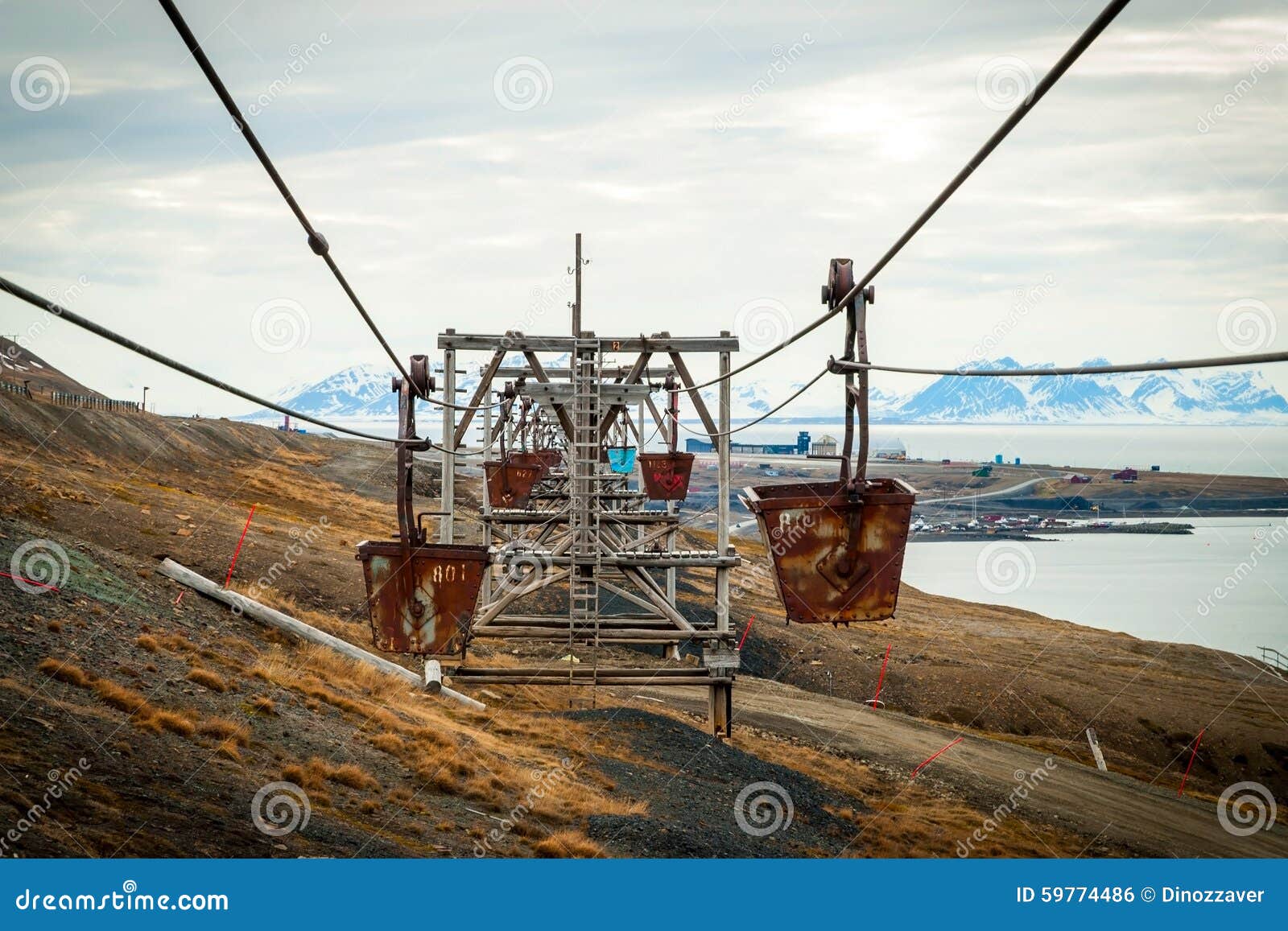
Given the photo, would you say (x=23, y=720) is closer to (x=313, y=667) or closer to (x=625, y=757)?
(x=313, y=667)

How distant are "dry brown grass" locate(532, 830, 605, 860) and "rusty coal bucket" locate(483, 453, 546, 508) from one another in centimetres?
1081

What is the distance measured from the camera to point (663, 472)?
23719mm

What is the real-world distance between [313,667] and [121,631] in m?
3.50

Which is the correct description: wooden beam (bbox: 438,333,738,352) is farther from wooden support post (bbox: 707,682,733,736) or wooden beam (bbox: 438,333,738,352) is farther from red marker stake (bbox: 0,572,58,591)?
red marker stake (bbox: 0,572,58,591)

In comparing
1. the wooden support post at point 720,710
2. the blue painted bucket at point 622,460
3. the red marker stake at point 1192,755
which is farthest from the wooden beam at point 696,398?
the red marker stake at point 1192,755

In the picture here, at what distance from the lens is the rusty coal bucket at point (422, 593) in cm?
1045

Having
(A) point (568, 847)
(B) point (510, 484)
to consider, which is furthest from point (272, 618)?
(A) point (568, 847)

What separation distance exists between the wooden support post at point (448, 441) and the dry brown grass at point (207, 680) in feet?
12.1

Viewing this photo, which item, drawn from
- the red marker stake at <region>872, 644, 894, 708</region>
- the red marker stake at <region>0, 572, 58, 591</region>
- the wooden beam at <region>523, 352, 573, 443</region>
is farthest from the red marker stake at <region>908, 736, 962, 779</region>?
the red marker stake at <region>0, 572, 58, 591</region>

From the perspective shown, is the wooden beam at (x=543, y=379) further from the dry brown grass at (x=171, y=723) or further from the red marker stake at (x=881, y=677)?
the red marker stake at (x=881, y=677)

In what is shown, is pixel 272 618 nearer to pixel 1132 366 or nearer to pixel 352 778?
pixel 352 778

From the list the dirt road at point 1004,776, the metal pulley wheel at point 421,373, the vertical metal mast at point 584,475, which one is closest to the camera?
the metal pulley wheel at point 421,373

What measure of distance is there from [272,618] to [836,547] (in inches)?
576

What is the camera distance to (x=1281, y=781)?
115ft
